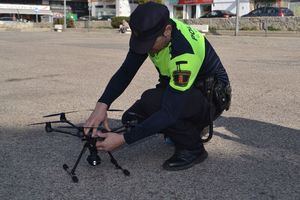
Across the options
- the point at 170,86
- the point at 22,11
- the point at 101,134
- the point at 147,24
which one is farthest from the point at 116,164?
the point at 22,11

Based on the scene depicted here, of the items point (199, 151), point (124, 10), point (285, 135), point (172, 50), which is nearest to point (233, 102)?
point (285, 135)

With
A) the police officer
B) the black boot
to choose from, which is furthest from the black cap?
the black boot

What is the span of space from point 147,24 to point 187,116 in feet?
2.82

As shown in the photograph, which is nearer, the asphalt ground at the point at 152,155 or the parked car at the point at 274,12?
the asphalt ground at the point at 152,155

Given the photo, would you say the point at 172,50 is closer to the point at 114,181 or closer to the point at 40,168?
the point at 114,181

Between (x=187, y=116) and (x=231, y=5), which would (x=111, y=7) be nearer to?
(x=231, y=5)

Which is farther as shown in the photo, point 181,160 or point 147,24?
point 181,160

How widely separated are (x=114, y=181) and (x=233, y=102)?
11.1 ft

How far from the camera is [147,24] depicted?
300 centimetres

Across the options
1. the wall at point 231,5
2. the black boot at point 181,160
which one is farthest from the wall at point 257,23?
the black boot at point 181,160

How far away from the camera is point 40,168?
3691mm

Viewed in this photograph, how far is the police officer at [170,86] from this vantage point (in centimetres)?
309

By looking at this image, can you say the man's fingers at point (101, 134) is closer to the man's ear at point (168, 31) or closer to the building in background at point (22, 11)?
the man's ear at point (168, 31)

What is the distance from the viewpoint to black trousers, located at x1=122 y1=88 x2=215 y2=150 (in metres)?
3.49
